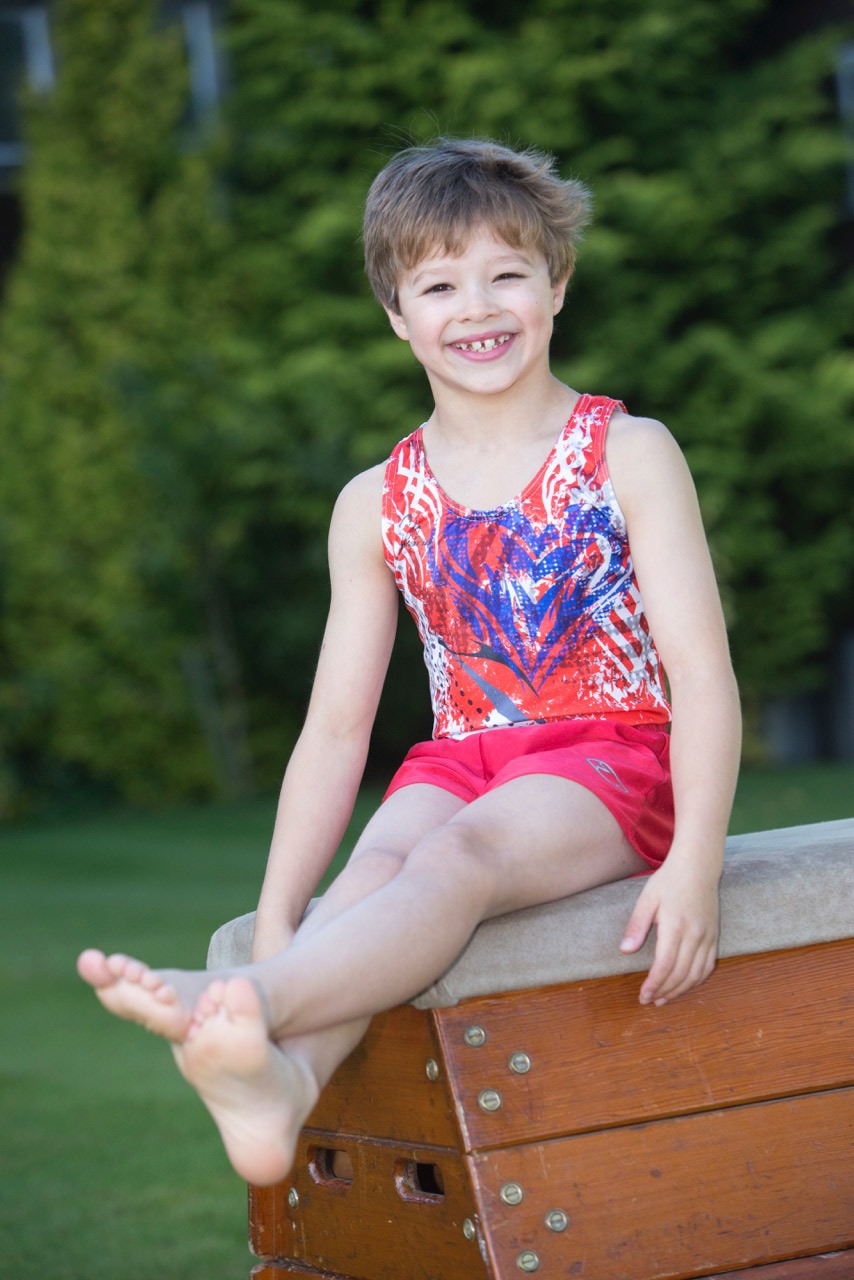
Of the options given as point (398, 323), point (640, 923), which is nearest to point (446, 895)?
point (640, 923)

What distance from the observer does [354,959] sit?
1.71m

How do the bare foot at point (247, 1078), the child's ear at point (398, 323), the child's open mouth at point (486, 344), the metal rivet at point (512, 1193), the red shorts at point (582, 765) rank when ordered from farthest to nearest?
the child's ear at point (398, 323) < the child's open mouth at point (486, 344) < the red shorts at point (582, 765) < the metal rivet at point (512, 1193) < the bare foot at point (247, 1078)

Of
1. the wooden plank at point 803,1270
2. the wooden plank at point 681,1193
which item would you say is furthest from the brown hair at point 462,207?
the wooden plank at point 803,1270

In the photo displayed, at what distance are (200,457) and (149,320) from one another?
1742mm

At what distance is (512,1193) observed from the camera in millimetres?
1821

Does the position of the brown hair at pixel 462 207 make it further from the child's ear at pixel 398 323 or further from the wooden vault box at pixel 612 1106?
the wooden vault box at pixel 612 1106

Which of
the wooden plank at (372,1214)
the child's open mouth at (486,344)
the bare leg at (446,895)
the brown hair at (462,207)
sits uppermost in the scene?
the brown hair at (462,207)

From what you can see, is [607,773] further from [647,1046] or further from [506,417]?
[506,417]

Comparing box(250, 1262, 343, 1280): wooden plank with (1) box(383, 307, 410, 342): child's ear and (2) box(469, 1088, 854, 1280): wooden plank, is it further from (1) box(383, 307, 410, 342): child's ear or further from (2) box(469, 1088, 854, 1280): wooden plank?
(1) box(383, 307, 410, 342): child's ear

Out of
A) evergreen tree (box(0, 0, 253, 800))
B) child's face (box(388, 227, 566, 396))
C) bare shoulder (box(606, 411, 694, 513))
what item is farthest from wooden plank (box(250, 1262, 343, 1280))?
evergreen tree (box(0, 0, 253, 800))

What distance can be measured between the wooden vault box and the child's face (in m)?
0.79

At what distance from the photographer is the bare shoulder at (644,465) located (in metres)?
2.20

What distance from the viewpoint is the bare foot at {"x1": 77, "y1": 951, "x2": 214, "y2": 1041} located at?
1.64m

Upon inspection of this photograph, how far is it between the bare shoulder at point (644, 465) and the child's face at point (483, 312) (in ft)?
0.62
